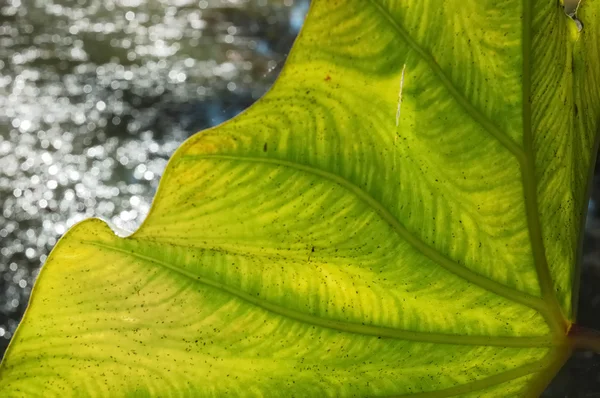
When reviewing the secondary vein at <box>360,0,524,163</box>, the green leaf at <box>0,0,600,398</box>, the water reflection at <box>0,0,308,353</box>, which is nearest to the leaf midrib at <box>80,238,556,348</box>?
the green leaf at <box>0,0,600,398</box>

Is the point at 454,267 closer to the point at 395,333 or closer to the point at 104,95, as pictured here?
the point at 395,333

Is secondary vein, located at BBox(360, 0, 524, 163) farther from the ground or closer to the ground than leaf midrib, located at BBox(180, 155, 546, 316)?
farther from the ground

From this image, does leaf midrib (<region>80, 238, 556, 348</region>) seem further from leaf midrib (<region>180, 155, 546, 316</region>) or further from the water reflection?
the water reflection

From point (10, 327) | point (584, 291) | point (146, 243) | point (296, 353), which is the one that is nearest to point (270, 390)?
point (296, 353)

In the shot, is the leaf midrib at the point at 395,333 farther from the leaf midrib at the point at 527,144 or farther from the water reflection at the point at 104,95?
the water reflection at the point at 104,95

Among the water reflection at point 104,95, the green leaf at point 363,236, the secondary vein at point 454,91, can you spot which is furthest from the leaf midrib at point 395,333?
the water reflection at point 104,95

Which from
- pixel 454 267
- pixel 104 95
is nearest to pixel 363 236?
pixel 454 267

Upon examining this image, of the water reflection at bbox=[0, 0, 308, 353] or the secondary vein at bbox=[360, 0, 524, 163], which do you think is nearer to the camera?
the secondary vein at bbox=[360, 0, 524, 163]
